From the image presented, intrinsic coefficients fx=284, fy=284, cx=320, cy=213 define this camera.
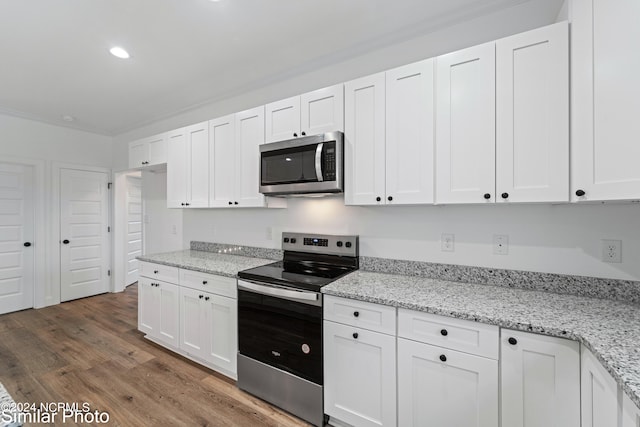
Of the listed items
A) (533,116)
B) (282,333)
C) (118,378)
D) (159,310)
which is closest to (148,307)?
(159,310)

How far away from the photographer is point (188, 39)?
7.30 ft

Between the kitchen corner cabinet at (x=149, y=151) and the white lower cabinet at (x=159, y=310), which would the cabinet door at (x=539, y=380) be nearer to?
the white lower cabinet at (x=159, y=310)

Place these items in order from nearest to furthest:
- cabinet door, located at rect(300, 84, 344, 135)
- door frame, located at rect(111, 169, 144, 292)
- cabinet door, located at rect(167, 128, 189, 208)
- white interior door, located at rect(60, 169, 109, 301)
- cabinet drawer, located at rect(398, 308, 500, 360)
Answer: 1. cabinet drawer, located at rect(398, 308, 500, 360)
2. cabinet door, located at rect(300, 84, 344, 135)
3. cabinet door, located at rect(167, 128, 189, 208)
4. white interior door, located at rect(60, 169, 109, 301)
5. door frame, located at rect(111, 169, 144, 292)

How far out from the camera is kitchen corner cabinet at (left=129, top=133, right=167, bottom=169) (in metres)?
3.31

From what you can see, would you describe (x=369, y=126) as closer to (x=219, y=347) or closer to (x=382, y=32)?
(x=382, y=32)

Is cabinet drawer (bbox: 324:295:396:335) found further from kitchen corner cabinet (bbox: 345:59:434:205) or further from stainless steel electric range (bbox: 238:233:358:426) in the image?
kitchen corner cabinet (bbox: 345:59:434:205)

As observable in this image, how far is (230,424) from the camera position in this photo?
1888 millimetres

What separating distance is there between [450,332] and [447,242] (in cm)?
75

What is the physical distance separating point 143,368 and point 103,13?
9.24 feet

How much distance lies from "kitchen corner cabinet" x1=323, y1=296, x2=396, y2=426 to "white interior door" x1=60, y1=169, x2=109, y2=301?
472 cm

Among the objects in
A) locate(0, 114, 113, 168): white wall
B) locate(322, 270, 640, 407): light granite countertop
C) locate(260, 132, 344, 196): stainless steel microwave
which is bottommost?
locate(322, 270, 640, 407): light granite countertop

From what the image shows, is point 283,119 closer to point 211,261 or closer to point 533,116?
point 211,261

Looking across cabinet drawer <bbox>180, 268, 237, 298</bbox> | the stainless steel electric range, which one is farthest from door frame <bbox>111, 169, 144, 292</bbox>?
the stainless steel electric range

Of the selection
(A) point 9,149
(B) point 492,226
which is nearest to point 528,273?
(B) point 492,226
